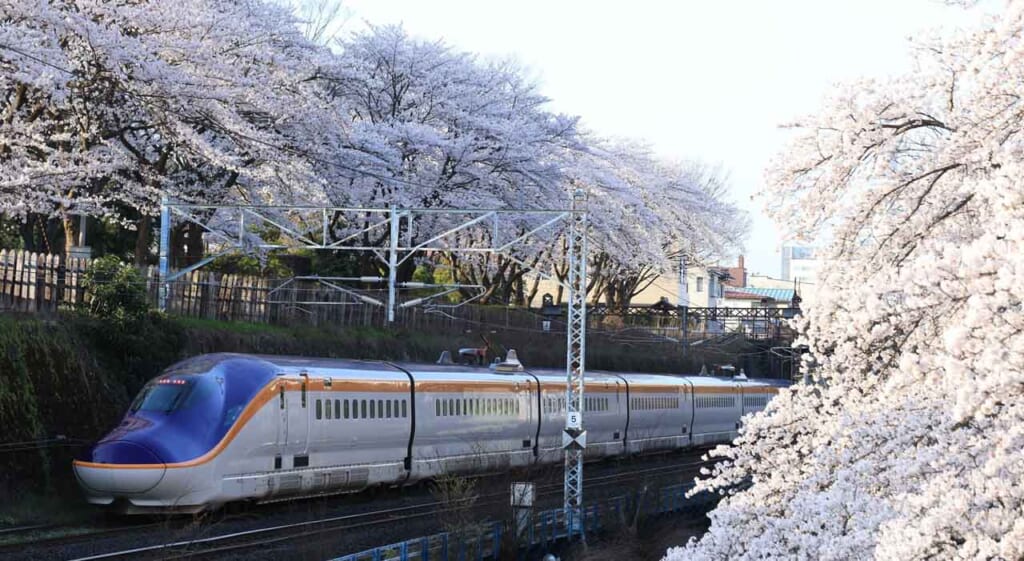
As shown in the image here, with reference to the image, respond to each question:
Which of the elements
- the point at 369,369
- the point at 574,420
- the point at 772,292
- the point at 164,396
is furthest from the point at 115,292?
the point at 772,292

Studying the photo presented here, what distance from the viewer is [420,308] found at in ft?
129

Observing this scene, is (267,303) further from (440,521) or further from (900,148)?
(900,148)

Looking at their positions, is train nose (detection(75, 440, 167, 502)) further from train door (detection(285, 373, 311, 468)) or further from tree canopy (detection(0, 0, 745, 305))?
tree canopy (detection(0, 0, 745, 305))

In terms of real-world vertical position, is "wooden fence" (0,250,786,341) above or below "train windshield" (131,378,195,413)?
above

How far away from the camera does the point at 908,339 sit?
748cm

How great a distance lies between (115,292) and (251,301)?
25.7 feet

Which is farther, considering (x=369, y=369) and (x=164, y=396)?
(x=369, y=369)

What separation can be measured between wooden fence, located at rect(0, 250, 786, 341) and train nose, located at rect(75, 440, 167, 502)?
4.69 meters

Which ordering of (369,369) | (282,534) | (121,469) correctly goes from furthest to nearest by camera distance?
(369,369) → (282,534) → (121,469)

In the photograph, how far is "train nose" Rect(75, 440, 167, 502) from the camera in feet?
57.2

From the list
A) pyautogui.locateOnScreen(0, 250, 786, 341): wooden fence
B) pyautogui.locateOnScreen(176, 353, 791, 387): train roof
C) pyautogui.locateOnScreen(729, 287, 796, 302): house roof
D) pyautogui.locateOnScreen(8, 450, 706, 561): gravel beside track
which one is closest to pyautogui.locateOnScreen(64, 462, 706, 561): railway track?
pyautogui.locateOnScreen(8, 450, 706, 561): gravel beside track

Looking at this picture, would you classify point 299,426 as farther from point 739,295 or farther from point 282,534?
point 739,295

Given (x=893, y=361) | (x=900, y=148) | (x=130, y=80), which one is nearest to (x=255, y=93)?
(x=130, y=80)

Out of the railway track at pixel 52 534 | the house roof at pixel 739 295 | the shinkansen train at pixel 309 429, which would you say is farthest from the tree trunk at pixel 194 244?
the house roof at pixel 739 295
